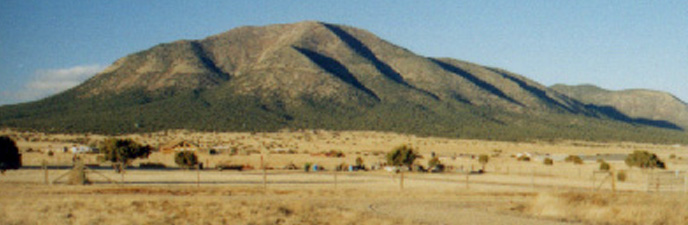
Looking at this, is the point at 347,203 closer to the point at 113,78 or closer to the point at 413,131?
the point at 413,131

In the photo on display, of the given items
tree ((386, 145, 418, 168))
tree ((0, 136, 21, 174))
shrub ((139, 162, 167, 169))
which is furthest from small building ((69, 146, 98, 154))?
tree ((386, 145, 418, 168))

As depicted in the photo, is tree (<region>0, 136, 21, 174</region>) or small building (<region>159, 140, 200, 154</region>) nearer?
tree (<region>0, 136, 21, 174</region>)

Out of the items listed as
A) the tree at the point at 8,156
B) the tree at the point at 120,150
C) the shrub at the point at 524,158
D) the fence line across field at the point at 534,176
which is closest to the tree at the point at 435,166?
the fence line across field at the point at 534,176

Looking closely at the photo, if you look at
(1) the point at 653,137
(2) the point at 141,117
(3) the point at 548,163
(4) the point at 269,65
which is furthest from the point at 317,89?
(1) the point at 653,137

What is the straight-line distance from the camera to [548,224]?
24.2m

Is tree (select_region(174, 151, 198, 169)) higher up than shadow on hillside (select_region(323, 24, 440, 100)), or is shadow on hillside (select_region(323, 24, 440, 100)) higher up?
shadow on hillside (select_region(323, 24, 440, 100))

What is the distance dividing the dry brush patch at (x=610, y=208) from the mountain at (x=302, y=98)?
102 m

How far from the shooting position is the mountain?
13375cm

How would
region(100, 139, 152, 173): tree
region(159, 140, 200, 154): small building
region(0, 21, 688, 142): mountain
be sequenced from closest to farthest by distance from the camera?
region(100, 139, 152, 173): tree → region(159, 140, 200, 154): small building → region(0, 21, 688, 142): mountain

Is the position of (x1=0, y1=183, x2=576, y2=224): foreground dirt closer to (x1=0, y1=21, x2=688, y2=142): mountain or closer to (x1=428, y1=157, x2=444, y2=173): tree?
(x1=428, y1=157, x2=444, y2=173): tree

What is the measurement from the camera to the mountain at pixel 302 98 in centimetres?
13375

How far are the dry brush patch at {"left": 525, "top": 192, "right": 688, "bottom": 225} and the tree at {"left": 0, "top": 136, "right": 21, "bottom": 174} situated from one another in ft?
143

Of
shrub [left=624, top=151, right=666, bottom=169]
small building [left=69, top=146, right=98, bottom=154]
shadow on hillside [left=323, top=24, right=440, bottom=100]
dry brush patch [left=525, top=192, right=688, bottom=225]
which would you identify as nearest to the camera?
dry brush patch [left=525, top=192, right=688, bottom=225]

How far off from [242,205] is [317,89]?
125297mm
